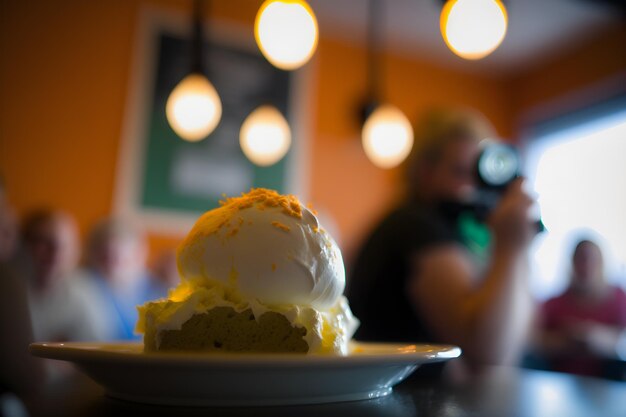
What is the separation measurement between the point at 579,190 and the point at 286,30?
344 centimetres

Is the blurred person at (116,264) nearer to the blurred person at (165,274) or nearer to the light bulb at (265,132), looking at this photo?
the blurred person at (165,274)

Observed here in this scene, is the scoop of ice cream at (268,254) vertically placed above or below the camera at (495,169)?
below

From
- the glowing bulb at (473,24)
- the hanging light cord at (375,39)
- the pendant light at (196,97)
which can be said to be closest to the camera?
the glowing bulb at (473,24)

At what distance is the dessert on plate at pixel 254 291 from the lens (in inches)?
24.8

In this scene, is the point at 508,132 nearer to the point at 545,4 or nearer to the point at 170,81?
the point at 545,4

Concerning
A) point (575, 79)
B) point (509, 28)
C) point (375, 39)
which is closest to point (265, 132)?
point (375, 39)

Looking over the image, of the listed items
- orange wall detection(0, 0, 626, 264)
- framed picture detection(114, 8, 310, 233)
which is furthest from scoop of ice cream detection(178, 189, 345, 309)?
framed picture detection(114, 8, 310, 233)

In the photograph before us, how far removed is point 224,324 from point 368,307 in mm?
873

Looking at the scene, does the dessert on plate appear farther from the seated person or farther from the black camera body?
the seated person

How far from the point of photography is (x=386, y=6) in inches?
159

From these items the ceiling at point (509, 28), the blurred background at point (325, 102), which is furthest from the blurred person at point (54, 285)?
the ceiling at point (509, 28)

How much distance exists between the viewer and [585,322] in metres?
3.32

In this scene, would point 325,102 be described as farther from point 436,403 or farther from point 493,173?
point 436,403

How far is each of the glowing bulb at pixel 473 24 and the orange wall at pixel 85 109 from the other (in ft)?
5.30
